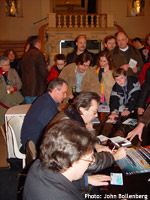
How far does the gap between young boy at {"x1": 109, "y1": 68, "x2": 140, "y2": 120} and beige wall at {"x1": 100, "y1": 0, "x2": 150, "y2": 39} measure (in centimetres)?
1147

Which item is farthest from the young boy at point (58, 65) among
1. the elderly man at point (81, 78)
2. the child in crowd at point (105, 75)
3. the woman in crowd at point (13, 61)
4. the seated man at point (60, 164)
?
the seated man at point (60, 164)

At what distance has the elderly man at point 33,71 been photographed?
13.6 ft

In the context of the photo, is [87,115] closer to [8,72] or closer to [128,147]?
[128,147]

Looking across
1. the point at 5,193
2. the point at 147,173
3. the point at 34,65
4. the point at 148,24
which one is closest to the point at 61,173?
the point at 147,173

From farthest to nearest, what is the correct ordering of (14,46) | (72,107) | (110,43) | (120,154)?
(14,46) < (110,43) < (72,107) < (120,154)

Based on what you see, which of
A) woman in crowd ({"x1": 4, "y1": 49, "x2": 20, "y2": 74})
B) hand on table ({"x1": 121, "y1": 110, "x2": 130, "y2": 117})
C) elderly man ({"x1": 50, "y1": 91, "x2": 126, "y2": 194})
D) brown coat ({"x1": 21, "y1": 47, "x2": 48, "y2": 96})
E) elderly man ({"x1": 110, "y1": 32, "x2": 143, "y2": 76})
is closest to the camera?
elderly man ({"x1": 50, "y1": 91, "x2": 126, "y2": 194})

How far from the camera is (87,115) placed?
2.05 metres

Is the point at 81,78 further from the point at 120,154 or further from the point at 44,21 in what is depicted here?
the point at 44,21

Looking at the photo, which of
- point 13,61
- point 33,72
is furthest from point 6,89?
point 13,61

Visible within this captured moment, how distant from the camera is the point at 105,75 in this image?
3.65 m

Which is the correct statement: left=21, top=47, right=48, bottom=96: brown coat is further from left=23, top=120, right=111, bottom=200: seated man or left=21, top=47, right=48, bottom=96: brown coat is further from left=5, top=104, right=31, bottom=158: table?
left=23, top=120, right=111, bottom=200: seated man

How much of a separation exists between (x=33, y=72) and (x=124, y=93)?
1.91 m

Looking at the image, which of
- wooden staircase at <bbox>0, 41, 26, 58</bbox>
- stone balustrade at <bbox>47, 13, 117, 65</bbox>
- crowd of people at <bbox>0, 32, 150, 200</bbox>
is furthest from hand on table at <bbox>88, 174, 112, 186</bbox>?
wooden staircase at <bbox>0, 41, 26, 58</bbox>

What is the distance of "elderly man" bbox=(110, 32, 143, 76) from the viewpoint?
3.88 m
